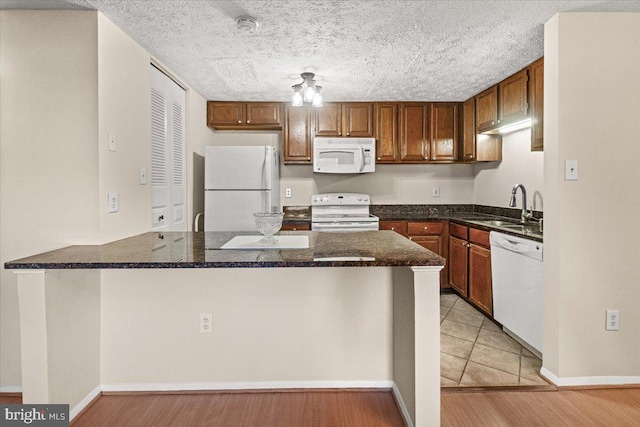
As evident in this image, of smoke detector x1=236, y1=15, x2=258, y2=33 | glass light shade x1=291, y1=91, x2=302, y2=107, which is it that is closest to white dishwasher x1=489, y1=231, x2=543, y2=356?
glass light shade x1=291, y1=91, x2=302, y2=107

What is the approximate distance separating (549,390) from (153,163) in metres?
3.00

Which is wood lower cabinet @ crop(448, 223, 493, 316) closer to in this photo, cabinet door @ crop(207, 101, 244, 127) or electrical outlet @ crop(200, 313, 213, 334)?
electrical outlet @ crop(200, 313, 213, 334)

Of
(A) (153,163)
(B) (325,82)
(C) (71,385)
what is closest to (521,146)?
(B) (325,82)

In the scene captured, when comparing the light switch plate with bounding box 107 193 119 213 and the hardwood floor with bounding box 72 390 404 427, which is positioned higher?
the light switch plate with bounding box 107 193 119 213

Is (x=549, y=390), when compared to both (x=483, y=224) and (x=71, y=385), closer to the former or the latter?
(x=483, y=224)

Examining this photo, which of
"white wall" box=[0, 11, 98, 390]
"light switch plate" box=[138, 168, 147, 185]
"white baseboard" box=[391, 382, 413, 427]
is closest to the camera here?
"white baseboard" box=[391, 382, 413, 427]

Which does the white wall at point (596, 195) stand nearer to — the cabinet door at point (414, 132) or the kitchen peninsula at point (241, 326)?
the kitchen peninsula at point (241, 326)

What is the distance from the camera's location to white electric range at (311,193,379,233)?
14.3 feet

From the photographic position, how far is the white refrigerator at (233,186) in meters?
3.88

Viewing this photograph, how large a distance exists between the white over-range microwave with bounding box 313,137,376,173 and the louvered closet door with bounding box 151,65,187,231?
144 centimetres

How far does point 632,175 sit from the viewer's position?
229 cm

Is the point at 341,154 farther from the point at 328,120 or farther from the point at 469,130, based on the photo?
the point at 469,130

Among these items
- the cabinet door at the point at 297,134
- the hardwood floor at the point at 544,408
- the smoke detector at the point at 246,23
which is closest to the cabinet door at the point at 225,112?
the cabinet door at the point at 297,134

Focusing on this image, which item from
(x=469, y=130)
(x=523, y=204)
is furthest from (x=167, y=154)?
(x=523, y=204)
